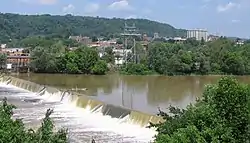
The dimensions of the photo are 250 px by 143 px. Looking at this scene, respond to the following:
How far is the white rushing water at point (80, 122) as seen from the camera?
42.2ft

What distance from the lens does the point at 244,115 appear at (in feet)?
19.4

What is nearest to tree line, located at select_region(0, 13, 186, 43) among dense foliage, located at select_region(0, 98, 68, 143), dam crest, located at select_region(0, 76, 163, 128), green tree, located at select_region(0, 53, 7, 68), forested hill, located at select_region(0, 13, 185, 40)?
forested hill, located at select_region(0, 13, 185, 40)

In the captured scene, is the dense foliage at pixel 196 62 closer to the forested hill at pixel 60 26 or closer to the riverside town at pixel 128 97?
the riverside town at pixel 128 97

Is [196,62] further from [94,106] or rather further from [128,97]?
[94,106]

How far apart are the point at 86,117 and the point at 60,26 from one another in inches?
3660

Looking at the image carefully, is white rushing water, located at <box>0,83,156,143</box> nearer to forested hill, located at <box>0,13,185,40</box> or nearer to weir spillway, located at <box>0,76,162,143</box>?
weir spillway, located at <box>0,76,162,143</box>

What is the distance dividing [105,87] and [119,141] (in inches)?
602

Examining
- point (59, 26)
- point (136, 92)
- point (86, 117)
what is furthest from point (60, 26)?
point (86, 117)

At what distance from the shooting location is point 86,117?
1628 cm

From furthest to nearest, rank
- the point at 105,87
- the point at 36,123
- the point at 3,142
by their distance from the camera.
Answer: the point at 105,87 < the point at 36,123 < the point at 3,142

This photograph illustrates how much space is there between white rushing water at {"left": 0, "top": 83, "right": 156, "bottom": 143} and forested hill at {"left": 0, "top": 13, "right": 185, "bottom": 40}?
7256cm

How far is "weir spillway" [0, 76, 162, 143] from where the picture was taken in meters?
13.0

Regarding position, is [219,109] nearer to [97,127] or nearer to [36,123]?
[97,127]

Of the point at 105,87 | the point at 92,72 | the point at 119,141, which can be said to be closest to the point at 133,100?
the point at 105,87
